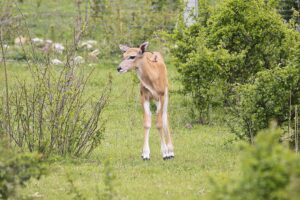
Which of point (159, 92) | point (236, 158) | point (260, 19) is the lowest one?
point (236, 158)

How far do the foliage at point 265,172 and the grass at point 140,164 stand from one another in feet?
2.43

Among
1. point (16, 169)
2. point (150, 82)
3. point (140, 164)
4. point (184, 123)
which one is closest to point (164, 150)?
point (140, 164)

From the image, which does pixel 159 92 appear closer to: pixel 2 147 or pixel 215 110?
pixel 215 110

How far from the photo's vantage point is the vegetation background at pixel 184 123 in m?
7.92

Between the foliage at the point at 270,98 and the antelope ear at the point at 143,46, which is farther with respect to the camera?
the antelope ear at the point at 143,46

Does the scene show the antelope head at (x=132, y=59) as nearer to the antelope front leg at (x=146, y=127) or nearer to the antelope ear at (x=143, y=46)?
the antelope ear at (x=143, y=46)

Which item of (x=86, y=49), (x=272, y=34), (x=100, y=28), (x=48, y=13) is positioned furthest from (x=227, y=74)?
(x=48, y=13)

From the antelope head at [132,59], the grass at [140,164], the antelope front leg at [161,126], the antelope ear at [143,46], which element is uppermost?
the antelope ear at [143,46]

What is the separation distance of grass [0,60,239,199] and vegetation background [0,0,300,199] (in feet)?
0.05

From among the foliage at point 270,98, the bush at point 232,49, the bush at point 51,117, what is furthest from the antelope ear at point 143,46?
the bush at point 232,49

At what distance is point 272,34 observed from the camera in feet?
51.1

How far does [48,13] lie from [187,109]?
962 centimetres

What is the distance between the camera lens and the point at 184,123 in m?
16.1

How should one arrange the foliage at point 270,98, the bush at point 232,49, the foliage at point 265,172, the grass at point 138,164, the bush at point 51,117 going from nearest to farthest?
the foliage at point 265,172, the grass at point 138,164, the bush at point 51,117, the foliage at point 270,98, the bush at point 232,49
